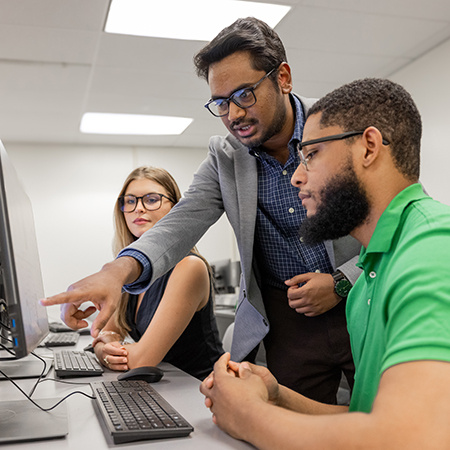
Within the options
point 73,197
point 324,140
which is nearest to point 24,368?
point 324,140

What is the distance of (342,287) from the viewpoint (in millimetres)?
1527

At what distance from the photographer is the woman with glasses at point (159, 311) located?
5.41 ft

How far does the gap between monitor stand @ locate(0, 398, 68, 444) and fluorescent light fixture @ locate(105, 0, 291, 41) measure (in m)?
2.59

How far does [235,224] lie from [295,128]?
355 millimetres

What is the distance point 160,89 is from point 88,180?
7.61ft

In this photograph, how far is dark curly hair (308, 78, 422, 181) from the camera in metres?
0.97

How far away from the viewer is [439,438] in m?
0.59

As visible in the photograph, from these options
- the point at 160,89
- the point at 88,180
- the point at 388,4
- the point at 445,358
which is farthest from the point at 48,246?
the point at 445,358

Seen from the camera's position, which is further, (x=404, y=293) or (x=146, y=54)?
(x=146, y=54)

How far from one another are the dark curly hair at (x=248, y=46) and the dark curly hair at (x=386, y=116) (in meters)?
0.58

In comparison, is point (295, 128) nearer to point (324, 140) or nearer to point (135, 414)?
point (324, 140)

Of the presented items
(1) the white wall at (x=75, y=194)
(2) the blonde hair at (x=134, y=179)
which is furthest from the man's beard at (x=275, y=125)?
(1) the white wall at (x=75, y=194)

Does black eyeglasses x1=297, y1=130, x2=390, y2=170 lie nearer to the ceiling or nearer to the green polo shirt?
the green polo shirt

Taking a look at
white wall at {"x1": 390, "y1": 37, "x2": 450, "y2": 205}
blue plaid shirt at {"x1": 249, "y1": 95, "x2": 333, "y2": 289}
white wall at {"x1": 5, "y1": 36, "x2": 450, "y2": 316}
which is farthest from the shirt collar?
white wall at {"x1": 5, "y1": 36, "x2": 450, "y2": 316}
